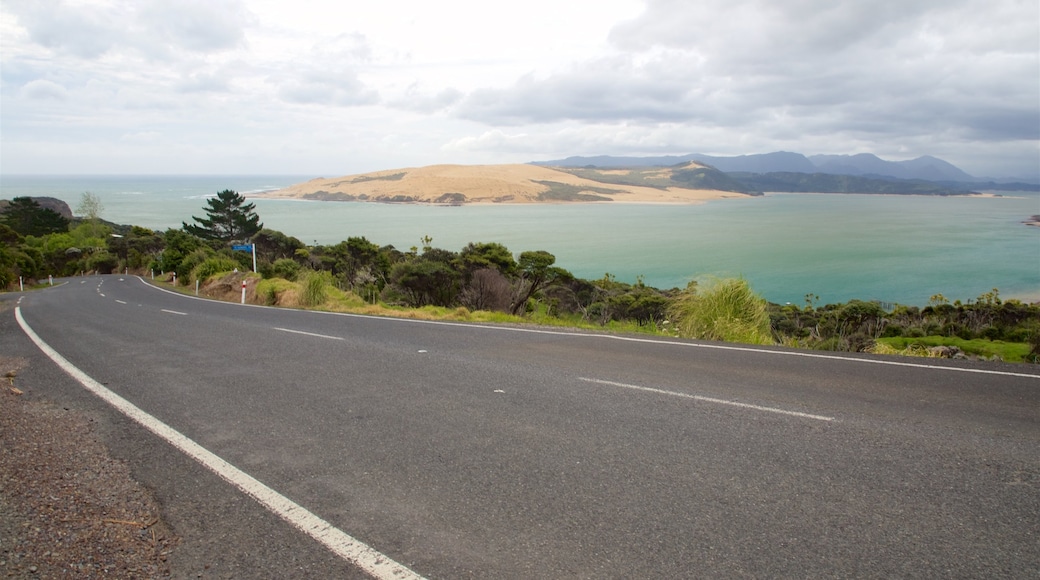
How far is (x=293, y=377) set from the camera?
7.63m

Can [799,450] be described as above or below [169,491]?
above

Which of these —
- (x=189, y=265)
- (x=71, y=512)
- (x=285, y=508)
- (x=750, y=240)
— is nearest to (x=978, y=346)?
(x=285, y=508)

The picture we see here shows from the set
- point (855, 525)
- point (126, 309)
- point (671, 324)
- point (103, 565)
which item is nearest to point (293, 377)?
point (103, 565)

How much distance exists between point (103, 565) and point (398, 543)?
1490 mm

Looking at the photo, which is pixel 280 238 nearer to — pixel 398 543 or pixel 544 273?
pixel 544 273

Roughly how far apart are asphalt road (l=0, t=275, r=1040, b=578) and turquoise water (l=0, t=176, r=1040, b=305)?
56.1m

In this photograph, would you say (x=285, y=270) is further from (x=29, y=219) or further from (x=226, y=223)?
(x=29, y=219)

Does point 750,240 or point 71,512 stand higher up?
point 750,240

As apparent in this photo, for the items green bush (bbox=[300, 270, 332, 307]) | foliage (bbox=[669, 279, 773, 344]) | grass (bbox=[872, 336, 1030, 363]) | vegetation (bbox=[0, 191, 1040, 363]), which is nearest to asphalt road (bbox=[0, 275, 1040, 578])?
foliage (bbox=[669, 279, 773, 344])

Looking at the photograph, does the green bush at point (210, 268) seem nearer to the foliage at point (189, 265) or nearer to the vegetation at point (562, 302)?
the vegetation at point (562, 302)

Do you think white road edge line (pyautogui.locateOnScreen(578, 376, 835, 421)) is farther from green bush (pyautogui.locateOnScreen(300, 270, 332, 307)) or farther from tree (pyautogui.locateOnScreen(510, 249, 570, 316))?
tree (pyautogui.locateOnScreen(510, 249, 570, 316))

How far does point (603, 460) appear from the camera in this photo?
4.57m

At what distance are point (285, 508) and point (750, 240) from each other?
116 meters

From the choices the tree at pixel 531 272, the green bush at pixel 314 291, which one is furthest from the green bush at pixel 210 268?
the green bush at pixel 314 291
